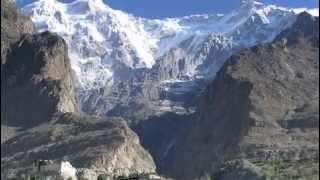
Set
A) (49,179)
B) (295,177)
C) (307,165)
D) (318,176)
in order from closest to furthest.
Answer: (49,179) → (318,176) → (295,177) → (307,165)

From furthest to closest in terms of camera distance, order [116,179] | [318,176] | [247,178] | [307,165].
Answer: [247,178] < [307,165] < [318,176] < [116,179]

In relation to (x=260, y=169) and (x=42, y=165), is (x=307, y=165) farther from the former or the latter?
(x=42, y=165)

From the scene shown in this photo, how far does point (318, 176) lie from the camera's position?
14075cm

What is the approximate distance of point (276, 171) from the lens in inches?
7042

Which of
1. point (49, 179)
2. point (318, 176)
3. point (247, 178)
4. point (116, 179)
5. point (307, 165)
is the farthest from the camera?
point (247, 178)

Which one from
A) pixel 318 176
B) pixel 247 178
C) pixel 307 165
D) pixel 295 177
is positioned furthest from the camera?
pixel 247 178

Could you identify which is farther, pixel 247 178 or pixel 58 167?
pixel 247 178

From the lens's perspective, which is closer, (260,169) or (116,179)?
(116,179)

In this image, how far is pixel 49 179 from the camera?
413 feet

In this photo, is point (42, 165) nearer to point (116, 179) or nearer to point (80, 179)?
point (80, 179)

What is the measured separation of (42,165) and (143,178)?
44069 mm

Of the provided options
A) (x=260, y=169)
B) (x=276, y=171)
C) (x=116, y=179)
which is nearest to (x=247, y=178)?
(x=260, y=169)

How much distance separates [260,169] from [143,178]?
7842 cm

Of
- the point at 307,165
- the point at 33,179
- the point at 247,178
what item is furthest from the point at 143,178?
the point at 247,178
